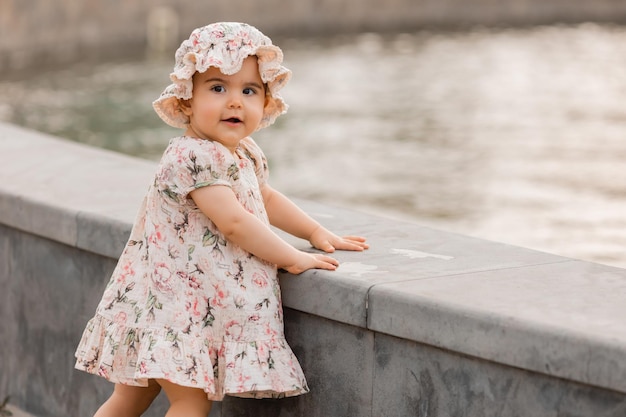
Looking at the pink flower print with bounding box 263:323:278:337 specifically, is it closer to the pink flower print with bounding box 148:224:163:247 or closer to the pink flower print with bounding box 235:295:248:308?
the pink flower print with bounding box 235:295:248:308

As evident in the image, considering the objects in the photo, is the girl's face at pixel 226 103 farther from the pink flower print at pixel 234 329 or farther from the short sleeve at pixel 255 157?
the pink flower print at pixel 234 329

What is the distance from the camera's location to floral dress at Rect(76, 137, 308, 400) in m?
3.40

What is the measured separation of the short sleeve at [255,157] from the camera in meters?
3.78

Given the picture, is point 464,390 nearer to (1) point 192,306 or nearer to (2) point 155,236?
(1) point 192,306

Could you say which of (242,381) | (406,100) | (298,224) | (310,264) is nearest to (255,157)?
(298,224)

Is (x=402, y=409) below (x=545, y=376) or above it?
below

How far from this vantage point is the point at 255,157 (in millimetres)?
3793

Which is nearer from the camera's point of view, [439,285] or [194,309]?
[439,285]

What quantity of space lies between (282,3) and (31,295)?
1932cm

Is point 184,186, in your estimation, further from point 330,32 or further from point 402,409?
point 330,32

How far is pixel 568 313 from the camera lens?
3.00 metres

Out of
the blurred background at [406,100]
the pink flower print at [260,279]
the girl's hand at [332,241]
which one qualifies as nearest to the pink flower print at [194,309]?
the pink flower print at [260,279]

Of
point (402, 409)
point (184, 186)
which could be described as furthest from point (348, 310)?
point (184, 186)

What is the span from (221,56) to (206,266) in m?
0.56
